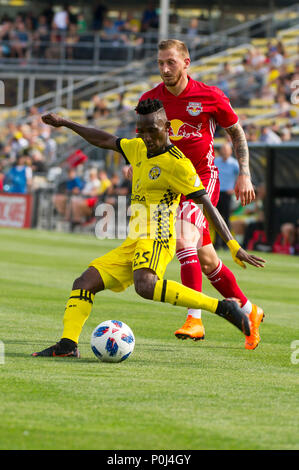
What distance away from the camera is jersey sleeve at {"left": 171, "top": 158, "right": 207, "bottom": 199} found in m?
6.97

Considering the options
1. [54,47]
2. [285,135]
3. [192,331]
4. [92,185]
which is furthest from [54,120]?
[54,47]

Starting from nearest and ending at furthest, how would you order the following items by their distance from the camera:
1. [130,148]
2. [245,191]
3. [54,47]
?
1. [130,148]
2. [245,191]
3. [54,47]

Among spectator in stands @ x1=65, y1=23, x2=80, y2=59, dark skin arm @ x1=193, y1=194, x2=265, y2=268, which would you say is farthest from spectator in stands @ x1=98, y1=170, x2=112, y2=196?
dark skin arm @ x1=193, y1=194, x2=265, y2=268

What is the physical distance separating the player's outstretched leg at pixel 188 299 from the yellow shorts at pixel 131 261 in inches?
4.6

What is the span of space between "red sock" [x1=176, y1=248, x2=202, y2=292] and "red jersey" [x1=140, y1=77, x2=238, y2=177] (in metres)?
0.70

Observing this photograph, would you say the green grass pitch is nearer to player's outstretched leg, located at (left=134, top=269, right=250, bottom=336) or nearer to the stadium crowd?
player's outstretched leg, located at (left=134, top=269, right=250, bottom=336)

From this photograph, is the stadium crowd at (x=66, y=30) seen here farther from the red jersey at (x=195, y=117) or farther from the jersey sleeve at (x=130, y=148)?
the jersey sleeve at (x=130, y=148)

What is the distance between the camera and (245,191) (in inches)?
316

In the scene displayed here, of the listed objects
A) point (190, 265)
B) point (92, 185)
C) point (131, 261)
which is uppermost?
point (92, 185)

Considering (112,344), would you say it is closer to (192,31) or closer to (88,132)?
(88,132)

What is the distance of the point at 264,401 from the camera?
568cm

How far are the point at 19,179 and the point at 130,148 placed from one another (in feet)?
70.8
